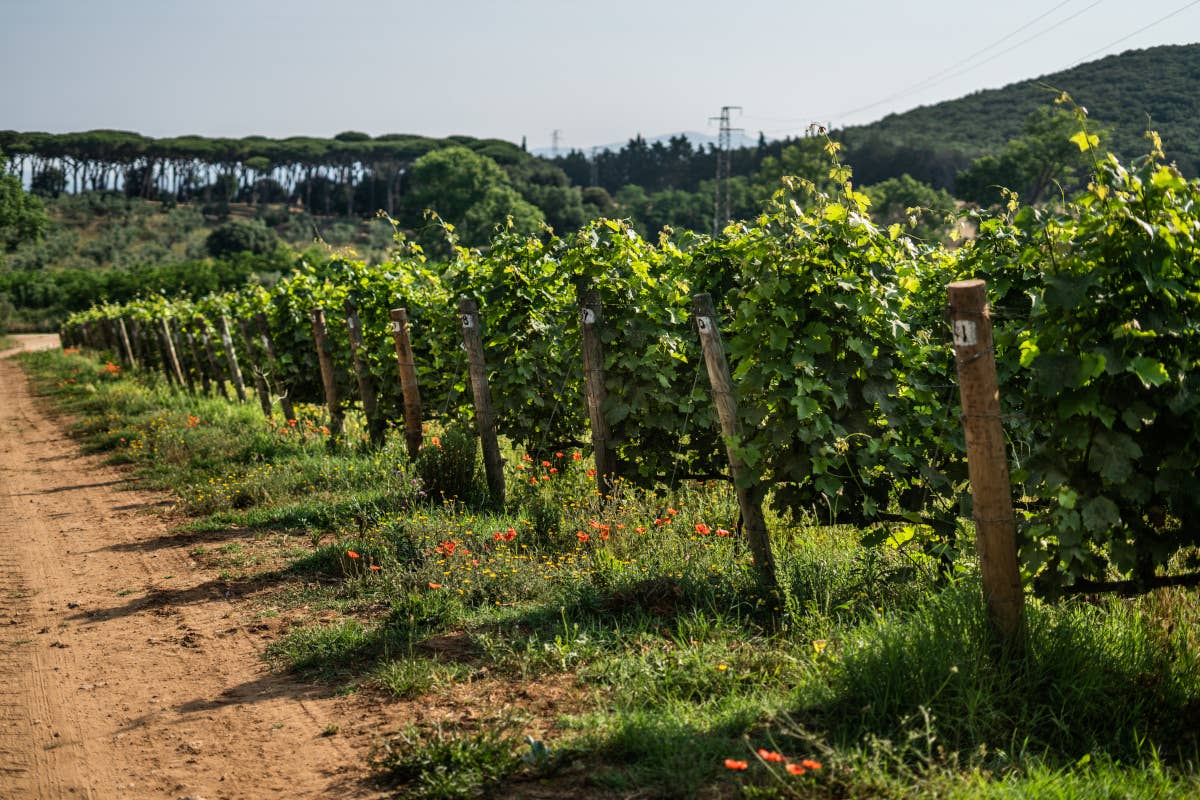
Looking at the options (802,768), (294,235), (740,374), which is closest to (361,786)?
(802,768)

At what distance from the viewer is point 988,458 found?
151 inches

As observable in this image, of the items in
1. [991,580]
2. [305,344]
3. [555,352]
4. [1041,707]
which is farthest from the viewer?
[305,344]

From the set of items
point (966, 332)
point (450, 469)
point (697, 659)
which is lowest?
point (697, 659)

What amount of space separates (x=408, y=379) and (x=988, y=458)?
6294 mm

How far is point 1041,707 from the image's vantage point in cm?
359

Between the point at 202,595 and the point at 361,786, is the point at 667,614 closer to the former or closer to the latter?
the point at 361,786

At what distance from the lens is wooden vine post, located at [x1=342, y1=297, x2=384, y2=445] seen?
33.7 ft

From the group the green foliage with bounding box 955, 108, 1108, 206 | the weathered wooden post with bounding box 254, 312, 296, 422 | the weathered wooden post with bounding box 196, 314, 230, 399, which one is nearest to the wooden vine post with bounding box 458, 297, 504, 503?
the weathered wooden post with bounding box 254, 312, 296, 422

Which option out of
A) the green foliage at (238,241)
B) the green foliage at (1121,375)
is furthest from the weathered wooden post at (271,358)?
the green foliage at (238,241)

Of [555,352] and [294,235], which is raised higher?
[294,235]

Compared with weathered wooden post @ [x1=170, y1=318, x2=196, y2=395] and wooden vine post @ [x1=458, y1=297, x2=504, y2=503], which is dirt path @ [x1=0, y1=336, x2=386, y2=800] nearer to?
wooden vine post @ [x1=458, y1=297, x2=504, y2=503]

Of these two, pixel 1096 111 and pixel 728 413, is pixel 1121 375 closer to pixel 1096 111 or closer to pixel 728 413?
pixel 728 413

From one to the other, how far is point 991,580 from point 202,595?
489 cm

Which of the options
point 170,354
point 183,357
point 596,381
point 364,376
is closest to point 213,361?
point 183,357
